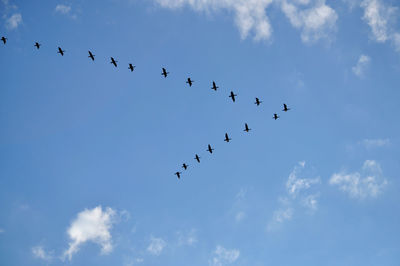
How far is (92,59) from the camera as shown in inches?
3268

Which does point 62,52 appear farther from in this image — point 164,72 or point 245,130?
point 245,130

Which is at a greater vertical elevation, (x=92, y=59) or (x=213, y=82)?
(x=92, y=59)

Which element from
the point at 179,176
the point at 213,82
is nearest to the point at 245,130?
the point at 213,82

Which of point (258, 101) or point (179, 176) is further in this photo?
point (179, 176)

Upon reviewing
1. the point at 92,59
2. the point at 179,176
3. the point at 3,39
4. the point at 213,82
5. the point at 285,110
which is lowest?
the point at 179,176

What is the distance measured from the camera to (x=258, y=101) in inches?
3305

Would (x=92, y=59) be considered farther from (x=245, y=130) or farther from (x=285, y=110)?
(x=285, y=110)

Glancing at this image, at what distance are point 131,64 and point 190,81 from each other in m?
15.4

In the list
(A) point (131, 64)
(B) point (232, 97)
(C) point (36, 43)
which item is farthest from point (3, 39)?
(B) point (232, 97)

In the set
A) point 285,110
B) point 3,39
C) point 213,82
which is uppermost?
point 3,39

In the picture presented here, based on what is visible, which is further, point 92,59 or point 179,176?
point 179,176

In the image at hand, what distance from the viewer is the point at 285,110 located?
3374 inches

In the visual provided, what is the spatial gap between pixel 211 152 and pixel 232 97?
15.5 m

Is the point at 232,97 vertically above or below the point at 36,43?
below
